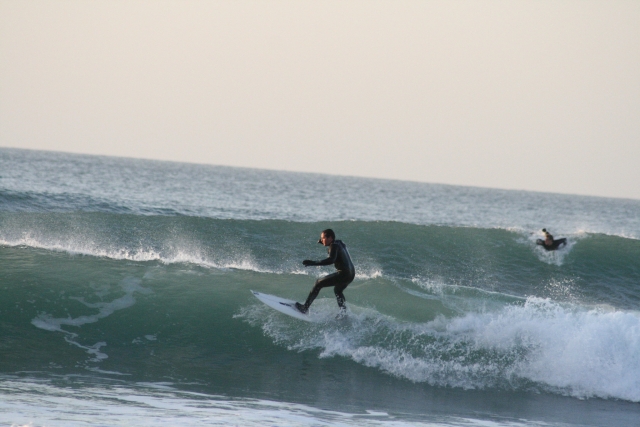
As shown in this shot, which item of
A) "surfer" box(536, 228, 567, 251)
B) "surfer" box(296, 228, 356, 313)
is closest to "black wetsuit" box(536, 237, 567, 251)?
"surfer" box(536, 228, 567, 251)

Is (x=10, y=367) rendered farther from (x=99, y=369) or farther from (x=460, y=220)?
(x=460, y=220)

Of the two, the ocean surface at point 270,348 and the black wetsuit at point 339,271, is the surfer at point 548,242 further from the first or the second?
the black wetsuit at point 339,271

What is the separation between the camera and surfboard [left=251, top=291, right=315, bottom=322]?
36.8 ft

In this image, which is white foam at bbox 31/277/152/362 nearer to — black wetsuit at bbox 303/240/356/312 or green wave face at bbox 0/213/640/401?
green wave face at bbox 0/213/640/401

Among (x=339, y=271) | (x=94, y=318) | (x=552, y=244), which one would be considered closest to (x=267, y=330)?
(x=339, y=271)

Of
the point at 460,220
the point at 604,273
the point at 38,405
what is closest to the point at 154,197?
the point at 460,220

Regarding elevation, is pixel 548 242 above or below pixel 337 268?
above

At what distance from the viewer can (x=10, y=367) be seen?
9.05 metres

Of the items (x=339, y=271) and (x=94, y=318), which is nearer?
(x=339, y=271)

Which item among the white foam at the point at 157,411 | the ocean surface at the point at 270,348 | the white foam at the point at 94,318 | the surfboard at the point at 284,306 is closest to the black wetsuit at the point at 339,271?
the surfboard at the point at 284,306

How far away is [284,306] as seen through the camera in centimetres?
1135

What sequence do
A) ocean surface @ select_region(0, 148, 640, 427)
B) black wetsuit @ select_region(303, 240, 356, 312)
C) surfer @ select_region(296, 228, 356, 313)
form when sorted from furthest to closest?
black wetsuit @ select_region(303, 240, 356, 312), surfer @ select_region(296, 228, 356, 313), ocean surface @ select_region(0, 148, 640, 427)

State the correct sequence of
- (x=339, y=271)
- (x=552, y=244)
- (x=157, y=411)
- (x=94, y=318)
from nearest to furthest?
(x=157, y=411), (x=339, y=271), (x=94, y=318), (x=552, y=244)

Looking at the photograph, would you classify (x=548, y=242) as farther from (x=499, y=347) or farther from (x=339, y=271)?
(x=339, y=271)
